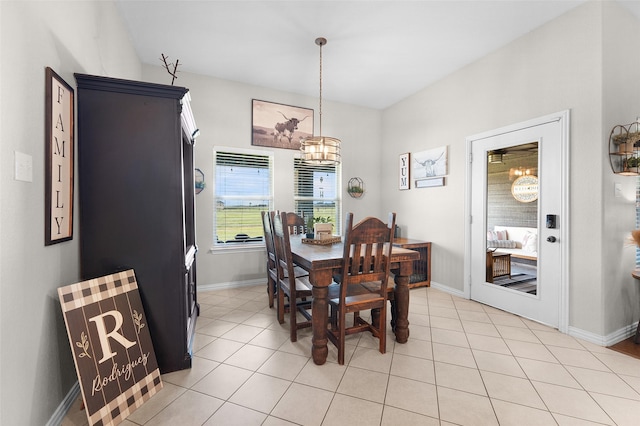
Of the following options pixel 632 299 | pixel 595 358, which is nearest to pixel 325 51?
pixel 595 358

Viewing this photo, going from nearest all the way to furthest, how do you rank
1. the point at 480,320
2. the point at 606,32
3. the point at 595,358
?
the point at 595,358 → the point at 606,32 → the point at 480,320

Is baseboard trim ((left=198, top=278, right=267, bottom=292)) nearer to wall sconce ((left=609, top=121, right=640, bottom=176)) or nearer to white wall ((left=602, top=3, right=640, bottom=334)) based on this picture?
white wall ((left=602, top=3, right=640, bottom=334))

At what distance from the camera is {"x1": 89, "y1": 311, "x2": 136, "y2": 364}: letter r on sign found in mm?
1590

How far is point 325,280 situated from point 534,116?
2.81 m

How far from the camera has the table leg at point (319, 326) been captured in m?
2.09

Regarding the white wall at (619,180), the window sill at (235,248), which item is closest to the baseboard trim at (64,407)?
the window sill at (235,248)

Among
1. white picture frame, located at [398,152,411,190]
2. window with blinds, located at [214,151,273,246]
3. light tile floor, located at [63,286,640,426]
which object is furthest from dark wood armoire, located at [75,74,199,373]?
white picture frame, located at [398,152,411,190]

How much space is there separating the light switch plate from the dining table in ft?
5.36

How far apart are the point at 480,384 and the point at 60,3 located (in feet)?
11.9

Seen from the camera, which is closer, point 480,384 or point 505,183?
point 480,384

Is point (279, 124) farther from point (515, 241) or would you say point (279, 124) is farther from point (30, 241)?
point (515, 241)

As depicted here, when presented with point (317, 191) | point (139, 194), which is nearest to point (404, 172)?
point (317, 191)

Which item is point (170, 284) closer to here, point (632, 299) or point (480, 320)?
point (480, 320)

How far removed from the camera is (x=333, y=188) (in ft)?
15.9
